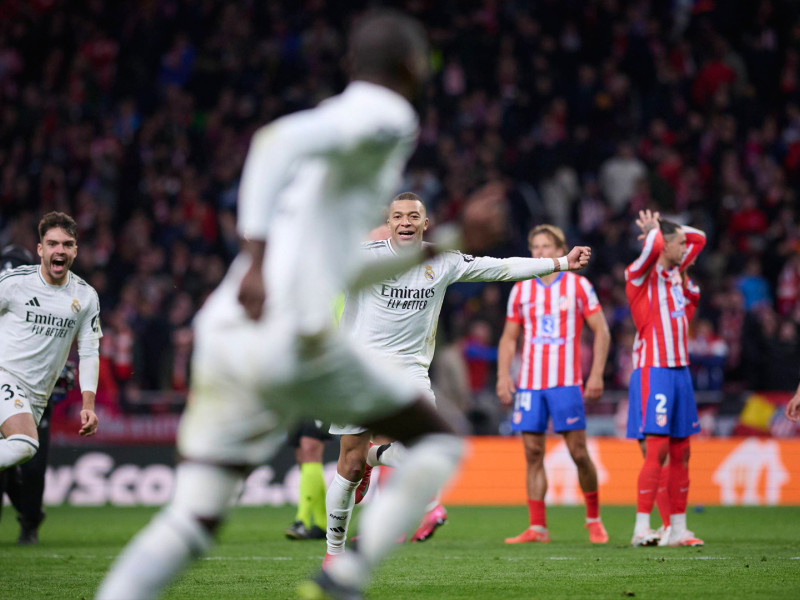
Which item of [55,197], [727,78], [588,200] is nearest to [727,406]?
[588,200]

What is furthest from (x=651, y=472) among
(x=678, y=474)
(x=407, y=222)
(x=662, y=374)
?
(x=407, y=222)

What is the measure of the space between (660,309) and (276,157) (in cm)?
610

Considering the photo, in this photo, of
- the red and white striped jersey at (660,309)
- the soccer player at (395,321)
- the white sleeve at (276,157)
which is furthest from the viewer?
the red and white striped jersey at (660,309)

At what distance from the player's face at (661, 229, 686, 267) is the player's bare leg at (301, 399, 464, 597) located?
17.9ft

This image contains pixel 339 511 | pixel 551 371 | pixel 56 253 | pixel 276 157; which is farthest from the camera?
pixel 551 371

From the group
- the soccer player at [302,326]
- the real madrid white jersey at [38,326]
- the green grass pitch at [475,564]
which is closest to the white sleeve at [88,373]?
the real madrid white jersey at [38,326]

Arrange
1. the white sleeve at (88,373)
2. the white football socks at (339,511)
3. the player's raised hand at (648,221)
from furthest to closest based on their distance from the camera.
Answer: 1. the player's raised hand at (648,221)
2. the white sleeve at (88,373)
3. the white football socks at (339,511)

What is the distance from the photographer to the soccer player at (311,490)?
33.4 feet

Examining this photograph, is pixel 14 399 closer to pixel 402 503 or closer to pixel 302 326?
pixel 402 503

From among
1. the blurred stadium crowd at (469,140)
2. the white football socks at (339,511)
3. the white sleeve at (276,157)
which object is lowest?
the white football socks at (339,511)

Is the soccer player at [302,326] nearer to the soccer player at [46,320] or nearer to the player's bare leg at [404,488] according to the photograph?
the player's bare leg at [404,488]

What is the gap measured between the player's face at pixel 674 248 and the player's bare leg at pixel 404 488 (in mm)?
5450

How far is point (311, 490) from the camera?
1019cm

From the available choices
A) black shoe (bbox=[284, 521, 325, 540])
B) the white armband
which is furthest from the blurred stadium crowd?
the white armband
